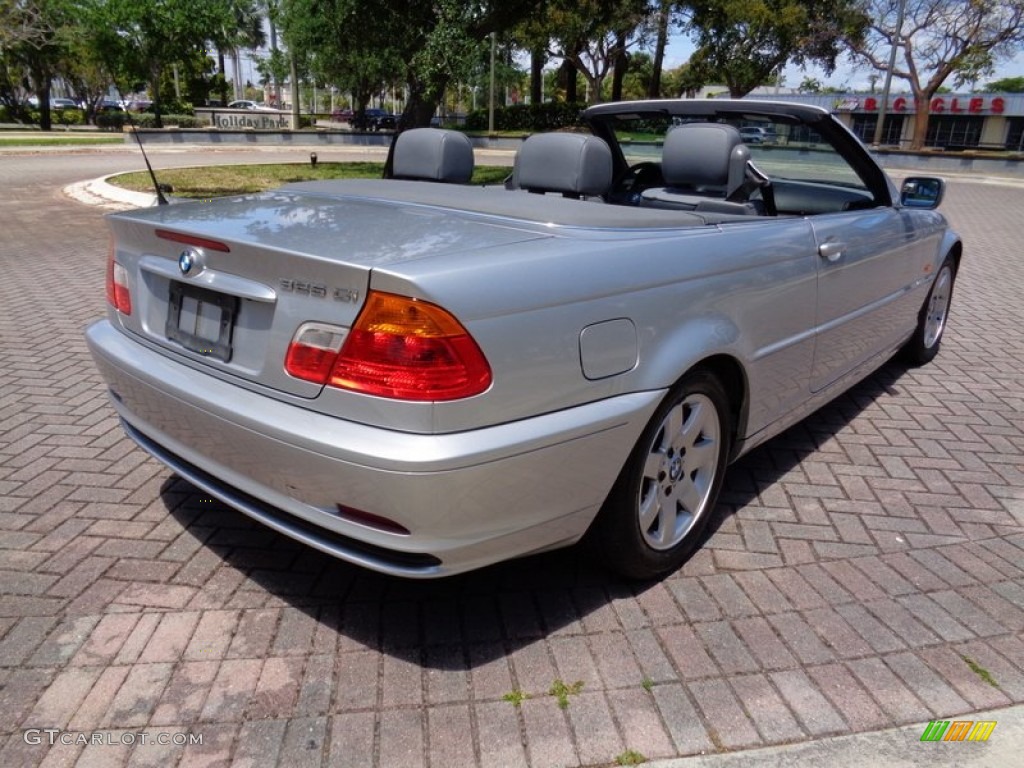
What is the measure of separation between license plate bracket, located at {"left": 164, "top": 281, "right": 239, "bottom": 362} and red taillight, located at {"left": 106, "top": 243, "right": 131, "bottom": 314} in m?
0.37

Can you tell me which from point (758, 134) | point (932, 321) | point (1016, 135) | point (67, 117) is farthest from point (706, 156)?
point (1016, 135)

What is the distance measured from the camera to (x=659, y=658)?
2475mm

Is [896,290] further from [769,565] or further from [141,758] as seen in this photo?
[141,758]

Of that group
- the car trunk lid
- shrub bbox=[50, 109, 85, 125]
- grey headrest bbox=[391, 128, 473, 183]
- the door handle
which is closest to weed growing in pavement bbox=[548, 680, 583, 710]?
the car trunk lid

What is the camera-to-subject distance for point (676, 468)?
2.82m

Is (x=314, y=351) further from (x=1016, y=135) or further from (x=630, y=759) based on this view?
(x=1016, y=135)

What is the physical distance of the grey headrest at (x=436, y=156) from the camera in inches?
146

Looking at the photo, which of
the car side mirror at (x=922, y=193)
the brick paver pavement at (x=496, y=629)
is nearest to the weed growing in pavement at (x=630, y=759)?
the brick paver pavement at (x=496, y=629)

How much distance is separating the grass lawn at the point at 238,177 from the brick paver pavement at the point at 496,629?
9.66 metres

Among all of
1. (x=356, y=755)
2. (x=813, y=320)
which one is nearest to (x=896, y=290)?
(x=813, y=320)

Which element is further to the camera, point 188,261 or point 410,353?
point 188,261

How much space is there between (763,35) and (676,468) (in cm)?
4256

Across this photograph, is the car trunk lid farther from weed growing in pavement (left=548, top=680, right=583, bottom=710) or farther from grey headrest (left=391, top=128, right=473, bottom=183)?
weed growing in pavement (left=548, top=680, right=583, bottom=710)

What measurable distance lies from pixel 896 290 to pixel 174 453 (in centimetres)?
367
